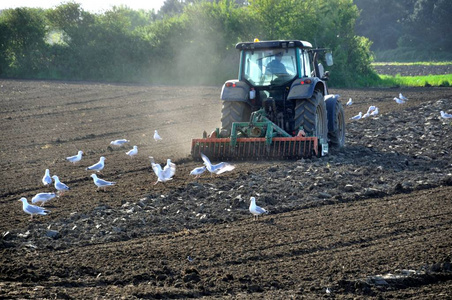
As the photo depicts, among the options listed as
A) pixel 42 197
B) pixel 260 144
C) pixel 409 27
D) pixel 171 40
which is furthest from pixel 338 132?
pixel 409 27

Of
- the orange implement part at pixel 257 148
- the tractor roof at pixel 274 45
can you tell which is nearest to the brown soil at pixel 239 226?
the orange implement part at pixel 257 148

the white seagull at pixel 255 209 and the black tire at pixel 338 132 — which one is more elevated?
the black tire at pixel 338 132

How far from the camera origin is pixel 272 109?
13.7 meters

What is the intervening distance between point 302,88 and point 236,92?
1.46 metres

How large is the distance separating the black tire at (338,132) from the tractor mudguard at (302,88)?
1.62 m

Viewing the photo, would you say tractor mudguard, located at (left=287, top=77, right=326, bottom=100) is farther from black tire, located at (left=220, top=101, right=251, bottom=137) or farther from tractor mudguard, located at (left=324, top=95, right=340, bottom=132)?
tractor mudguard, located at (left=324, top=95, right=340, bottom=132)

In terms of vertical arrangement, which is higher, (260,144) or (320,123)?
(320,123)

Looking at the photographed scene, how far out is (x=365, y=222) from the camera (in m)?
8.72

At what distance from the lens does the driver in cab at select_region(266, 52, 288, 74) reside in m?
13.9

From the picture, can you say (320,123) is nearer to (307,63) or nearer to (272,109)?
(272,109)

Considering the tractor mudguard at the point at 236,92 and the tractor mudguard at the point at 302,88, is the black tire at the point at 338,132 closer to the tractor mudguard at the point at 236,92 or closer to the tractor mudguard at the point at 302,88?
the tractor mudguard at the point at 302,88

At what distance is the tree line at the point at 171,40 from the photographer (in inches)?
1521

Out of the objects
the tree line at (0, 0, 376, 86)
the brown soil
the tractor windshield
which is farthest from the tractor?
the tree line at (0, 0, 376, 86)

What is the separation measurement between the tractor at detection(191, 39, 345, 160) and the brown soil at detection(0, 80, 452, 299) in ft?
1.58
